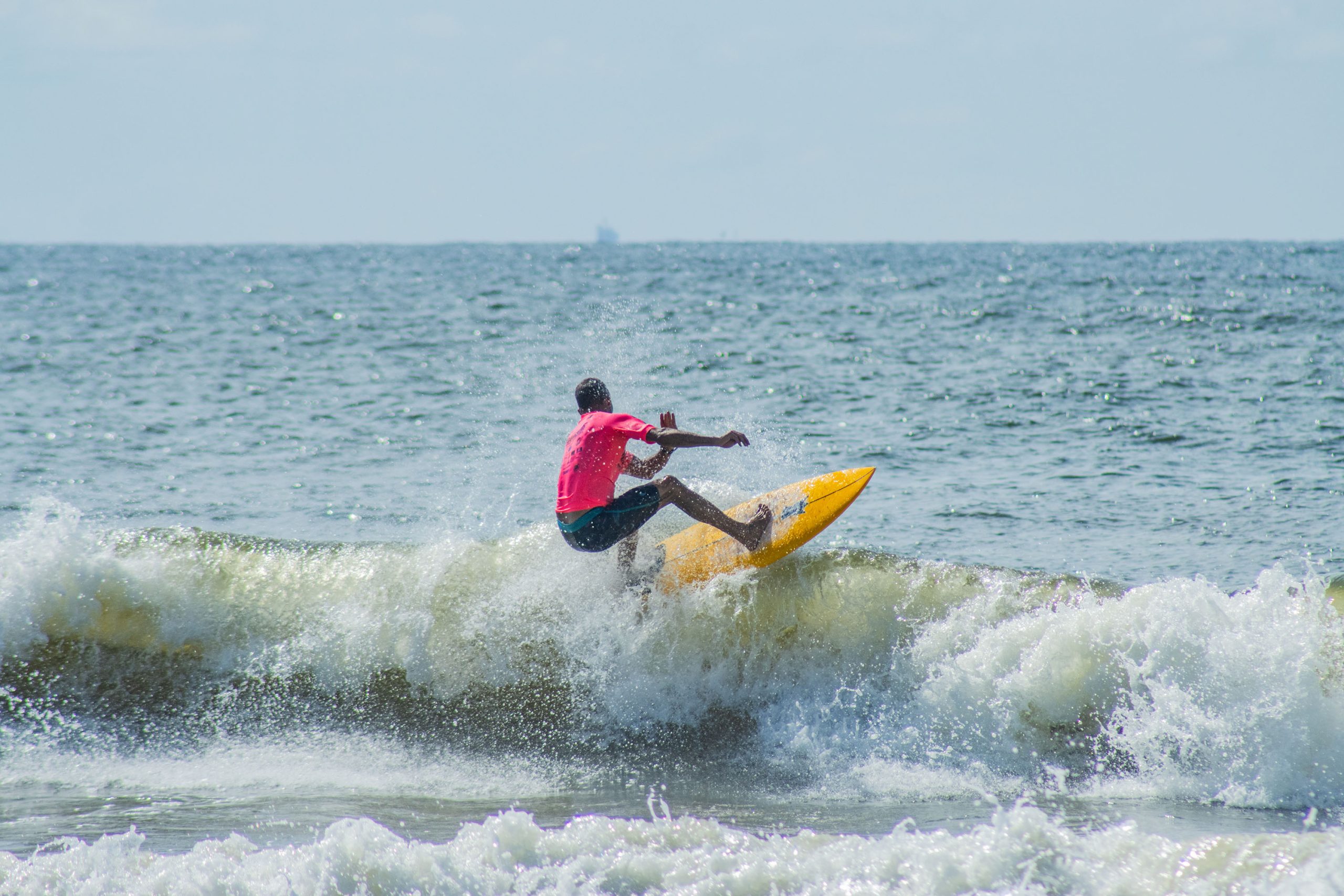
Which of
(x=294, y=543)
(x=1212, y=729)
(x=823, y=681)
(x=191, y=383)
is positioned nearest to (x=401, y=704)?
(x=294, y=543)

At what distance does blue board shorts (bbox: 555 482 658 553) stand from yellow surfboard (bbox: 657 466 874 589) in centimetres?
63

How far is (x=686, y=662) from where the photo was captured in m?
7.07

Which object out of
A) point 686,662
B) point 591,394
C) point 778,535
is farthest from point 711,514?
point 591,394

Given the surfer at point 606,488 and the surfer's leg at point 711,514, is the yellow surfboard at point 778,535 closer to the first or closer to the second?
the surfer's leg at point 711,514

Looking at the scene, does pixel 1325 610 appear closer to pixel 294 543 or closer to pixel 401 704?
pixel 401 704

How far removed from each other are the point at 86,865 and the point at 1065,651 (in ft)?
17.4

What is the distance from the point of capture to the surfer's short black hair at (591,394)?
7.07 meters

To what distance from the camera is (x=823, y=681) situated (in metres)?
6.91

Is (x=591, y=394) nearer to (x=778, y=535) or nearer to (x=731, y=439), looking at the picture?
(x=731, y=439)

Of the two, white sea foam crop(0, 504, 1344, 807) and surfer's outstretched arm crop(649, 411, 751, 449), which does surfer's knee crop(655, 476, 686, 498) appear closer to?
surfer's outstretched arm crop(649, 411, 751, 449)

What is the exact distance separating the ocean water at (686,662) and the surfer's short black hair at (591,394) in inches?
50.3

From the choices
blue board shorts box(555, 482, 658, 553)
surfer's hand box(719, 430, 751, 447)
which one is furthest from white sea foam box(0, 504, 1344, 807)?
surfer's hand box(719, 430, 751, 447)

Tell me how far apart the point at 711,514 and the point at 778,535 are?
0.60 meters

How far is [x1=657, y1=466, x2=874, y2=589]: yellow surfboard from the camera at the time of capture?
290 inches
